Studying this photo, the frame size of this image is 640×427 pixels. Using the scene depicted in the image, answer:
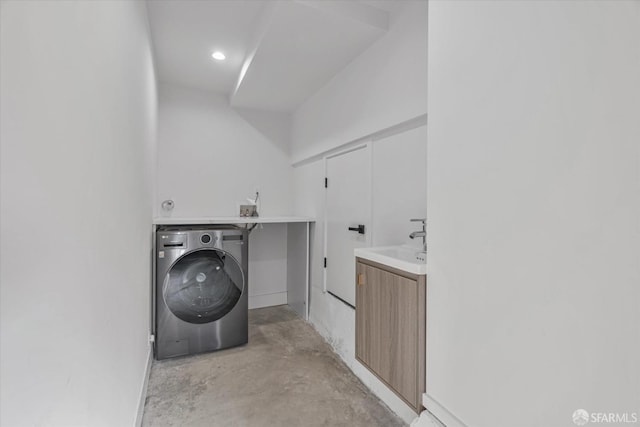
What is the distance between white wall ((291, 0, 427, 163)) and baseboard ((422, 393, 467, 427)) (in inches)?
58.1

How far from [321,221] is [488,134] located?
2.18 m

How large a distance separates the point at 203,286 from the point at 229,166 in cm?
157

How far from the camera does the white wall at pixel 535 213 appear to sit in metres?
0.73

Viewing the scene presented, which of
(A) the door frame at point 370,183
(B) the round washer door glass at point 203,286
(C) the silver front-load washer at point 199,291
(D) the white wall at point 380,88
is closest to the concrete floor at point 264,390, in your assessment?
(C) the silver front-load washer at point 199,291

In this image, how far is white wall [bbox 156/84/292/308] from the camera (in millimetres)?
3348

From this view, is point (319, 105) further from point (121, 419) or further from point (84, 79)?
point (121, 419)

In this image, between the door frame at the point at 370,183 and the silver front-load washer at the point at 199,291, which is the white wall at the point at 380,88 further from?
the silver front-load washer at the point at 199,291

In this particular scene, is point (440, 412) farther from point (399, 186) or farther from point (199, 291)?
point (199, 291)

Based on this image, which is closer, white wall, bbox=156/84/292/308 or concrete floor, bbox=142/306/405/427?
concrete floor, bbox=142/306/405/427

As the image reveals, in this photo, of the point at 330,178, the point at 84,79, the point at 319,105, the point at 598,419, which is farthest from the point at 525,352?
the point at 319,105

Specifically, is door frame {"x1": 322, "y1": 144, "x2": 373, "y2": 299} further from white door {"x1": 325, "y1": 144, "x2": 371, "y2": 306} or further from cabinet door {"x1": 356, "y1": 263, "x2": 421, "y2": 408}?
cabinet door {"x1": 356, "y1": 263, "x2": 421, "y2": 408}

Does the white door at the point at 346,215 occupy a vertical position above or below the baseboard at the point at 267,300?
above

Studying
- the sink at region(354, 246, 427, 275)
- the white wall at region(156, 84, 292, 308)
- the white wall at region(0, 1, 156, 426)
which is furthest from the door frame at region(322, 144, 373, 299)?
the white wall at region(0, 1, 156, 426)

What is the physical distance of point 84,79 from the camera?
0.78 metres
